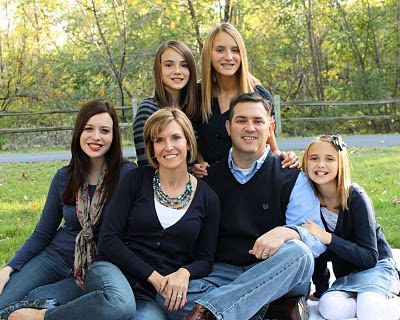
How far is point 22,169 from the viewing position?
34.7 ft

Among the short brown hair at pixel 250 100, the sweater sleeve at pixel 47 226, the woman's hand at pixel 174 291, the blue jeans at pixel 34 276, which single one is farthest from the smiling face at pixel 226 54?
the blue jeans at pixel 34 276

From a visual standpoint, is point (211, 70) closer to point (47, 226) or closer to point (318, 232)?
point (318, 232)

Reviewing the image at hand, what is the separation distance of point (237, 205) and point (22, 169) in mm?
8076

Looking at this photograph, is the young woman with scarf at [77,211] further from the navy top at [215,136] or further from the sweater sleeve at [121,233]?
the navy top at [215,136]

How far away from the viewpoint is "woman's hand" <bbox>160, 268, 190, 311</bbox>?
112 inches

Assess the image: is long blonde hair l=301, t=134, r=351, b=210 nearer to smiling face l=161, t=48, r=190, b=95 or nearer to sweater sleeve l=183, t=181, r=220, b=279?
sweater sleeve l=183, t=181, r=220, b=279

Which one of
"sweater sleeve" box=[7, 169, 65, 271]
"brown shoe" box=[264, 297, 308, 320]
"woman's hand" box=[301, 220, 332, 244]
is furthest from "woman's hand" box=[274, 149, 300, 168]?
"sweater sleeve" box=[7, 169, 65, 271]

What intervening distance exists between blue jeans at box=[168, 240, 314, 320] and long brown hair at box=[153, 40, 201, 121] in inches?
46.5

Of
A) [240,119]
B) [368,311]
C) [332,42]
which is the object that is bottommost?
[368,311]

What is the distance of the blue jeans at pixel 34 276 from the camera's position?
312 centimetres

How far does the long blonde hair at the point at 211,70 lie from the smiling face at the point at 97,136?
638 mm

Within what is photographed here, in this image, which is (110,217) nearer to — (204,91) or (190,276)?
(190,276)

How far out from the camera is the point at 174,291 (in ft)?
9.36

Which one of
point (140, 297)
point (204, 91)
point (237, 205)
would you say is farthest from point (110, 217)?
point (204, 91)
